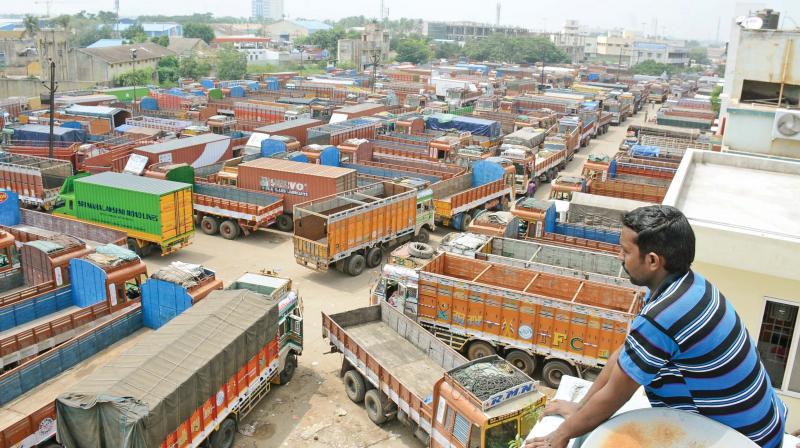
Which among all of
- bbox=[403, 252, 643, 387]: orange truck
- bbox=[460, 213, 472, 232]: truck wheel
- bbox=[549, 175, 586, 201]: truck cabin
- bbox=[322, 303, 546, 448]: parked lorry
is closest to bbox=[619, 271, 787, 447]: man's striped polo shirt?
bbox=[322, 303, 546, 448]: parked lorry

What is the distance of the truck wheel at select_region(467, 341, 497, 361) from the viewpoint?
1414cm

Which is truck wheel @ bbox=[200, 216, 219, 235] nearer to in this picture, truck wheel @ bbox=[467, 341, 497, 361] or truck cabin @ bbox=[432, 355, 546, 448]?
truck wheel @ bbox=[467, 341, 497, 361]

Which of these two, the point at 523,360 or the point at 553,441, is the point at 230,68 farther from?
the point at 553,441

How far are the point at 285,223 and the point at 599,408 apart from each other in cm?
2171

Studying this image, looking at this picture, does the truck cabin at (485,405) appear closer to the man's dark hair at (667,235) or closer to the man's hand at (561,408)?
the man's hand at (561,408)

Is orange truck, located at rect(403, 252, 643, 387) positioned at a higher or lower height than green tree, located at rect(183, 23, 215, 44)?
lower

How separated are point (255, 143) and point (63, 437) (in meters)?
26.2

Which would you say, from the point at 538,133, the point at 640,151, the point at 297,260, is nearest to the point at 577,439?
the point at 297,260

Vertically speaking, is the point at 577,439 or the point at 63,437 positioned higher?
the point at 577,439

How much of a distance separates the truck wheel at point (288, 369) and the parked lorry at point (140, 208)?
908 centimetres

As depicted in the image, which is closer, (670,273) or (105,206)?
(670,273)

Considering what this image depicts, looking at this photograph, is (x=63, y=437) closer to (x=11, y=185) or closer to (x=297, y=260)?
Answer: (x=297, y=260)

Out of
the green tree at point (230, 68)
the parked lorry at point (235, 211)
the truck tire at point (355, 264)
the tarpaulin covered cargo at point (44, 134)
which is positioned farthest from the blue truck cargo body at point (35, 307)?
the green tree at point (230, 68)

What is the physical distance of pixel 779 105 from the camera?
61.0 ft
